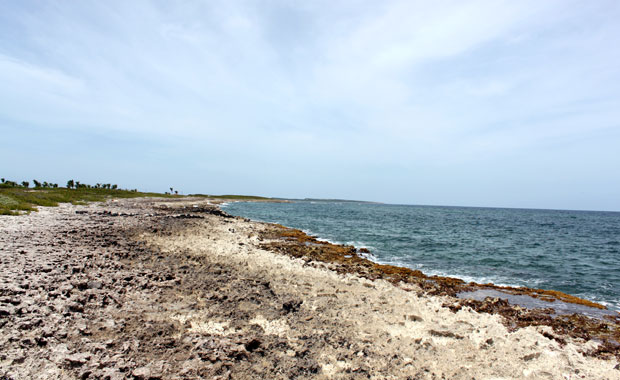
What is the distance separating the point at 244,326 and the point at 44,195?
4974 cm

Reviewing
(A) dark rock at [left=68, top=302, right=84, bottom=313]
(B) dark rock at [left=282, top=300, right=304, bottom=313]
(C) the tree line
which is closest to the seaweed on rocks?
(B) dark rock at [left=282, top=300, right=304, bottom=313]

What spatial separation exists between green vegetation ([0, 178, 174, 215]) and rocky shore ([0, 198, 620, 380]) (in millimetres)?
15769

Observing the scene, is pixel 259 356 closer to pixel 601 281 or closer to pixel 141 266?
pixel 141 266


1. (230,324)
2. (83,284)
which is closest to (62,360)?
(230,324)

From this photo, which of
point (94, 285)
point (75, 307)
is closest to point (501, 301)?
point (75, 307)

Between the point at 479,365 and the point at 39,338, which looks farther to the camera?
the point at 479,365

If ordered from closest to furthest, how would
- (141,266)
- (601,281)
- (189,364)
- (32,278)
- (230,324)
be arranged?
(189,364) < (230,324) < (32,278) < (141,266) < (601,281)

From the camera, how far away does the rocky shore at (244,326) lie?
5.80 meters

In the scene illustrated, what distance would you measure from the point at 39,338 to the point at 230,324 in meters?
3.73

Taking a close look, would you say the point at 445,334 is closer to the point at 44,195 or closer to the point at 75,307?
the point at 75,307

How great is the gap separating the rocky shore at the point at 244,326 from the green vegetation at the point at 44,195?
1577cm

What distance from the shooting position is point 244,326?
775cm

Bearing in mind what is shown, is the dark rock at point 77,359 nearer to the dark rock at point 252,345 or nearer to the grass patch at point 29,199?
the dark rock at point 252,345

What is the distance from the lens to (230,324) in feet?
25.4
